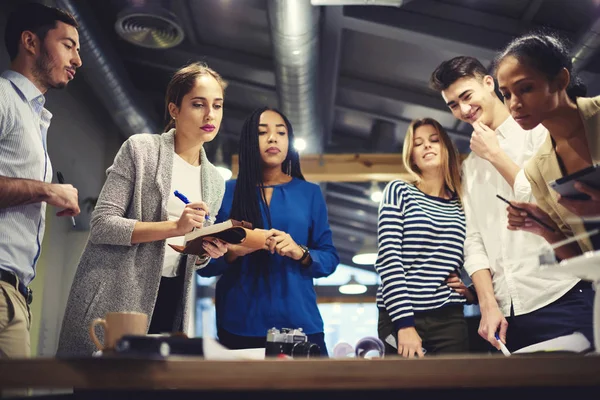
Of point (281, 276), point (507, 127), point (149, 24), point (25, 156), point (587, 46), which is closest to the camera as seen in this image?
point (25, 156)

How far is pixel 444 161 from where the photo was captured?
2.37m

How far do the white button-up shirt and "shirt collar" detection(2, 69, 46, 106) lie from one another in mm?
1525

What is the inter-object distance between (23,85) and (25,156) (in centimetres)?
24

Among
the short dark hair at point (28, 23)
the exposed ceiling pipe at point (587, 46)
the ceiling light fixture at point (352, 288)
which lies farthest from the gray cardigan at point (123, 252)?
the ceiling light fixture at point (352, 288)

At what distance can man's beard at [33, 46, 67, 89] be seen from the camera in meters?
1.91

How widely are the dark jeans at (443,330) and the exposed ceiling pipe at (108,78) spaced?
9.71 ft

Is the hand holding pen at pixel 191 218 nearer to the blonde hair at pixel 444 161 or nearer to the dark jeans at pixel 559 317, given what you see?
the blonde hair at pixel 444 161

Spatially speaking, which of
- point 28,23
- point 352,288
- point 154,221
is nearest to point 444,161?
point 154,221

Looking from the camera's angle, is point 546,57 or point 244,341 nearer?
point 546,57

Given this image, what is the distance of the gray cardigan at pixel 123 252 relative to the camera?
176cm

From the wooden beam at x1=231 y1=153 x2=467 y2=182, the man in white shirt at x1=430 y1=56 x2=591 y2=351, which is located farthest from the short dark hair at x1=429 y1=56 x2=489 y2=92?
the wooden beam at x1=231 y1=153 x2=467 y2=182

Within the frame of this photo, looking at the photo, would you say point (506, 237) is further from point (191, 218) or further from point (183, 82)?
point (183, 82)

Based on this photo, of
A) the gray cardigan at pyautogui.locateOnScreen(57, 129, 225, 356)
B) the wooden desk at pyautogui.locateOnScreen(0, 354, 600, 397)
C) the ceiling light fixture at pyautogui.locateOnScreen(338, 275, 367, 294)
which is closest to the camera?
the wooden desk at pyautogui.locateOnScreen(0, 354, 600, 397)

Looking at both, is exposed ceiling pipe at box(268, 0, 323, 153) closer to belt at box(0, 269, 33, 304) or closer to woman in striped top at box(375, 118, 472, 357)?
woman in striped top at box(375, 118, 472, 357)
